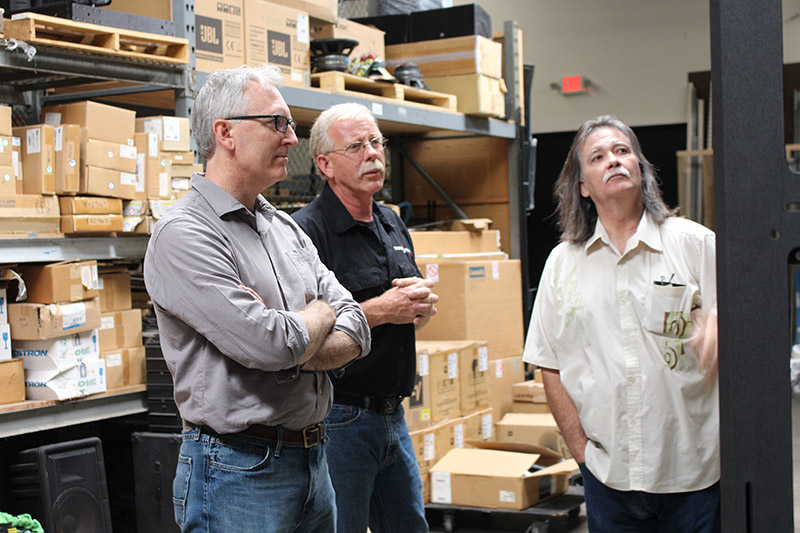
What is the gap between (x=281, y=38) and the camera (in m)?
4.68

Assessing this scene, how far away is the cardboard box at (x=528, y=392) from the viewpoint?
5.86 m

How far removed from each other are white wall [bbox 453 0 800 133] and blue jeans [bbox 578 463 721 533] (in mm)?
8032

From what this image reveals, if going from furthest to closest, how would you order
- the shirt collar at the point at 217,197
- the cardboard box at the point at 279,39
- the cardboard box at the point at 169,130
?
the cardboard box at the point at 279,39 < the cardboard box at the point at 169,130 < the shirt collar at the point at 217,197

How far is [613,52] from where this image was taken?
997cm

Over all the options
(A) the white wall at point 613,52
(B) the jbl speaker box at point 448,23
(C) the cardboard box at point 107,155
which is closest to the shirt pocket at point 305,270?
(C) the cardboard box at point 107,155

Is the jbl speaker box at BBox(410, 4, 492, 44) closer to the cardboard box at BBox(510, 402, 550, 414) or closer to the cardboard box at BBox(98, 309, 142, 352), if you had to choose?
the cardboard box at BBox(510, 402, 550, 414)

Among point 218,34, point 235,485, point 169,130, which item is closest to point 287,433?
point 235,485

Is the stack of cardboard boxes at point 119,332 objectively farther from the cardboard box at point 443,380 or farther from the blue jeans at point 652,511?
the blue jeans at point 652,511

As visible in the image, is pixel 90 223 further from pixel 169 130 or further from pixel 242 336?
pixel 242 336

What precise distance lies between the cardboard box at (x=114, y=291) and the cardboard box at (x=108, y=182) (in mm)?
367

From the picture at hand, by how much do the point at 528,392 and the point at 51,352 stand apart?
341 cm

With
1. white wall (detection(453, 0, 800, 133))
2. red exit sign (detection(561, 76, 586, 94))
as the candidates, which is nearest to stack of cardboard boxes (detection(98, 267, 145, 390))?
white wall (detection(453, 0, 800, 133))

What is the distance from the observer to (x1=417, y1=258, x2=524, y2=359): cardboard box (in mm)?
5574

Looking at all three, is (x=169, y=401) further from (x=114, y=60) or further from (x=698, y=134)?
(x=698, y=134)
